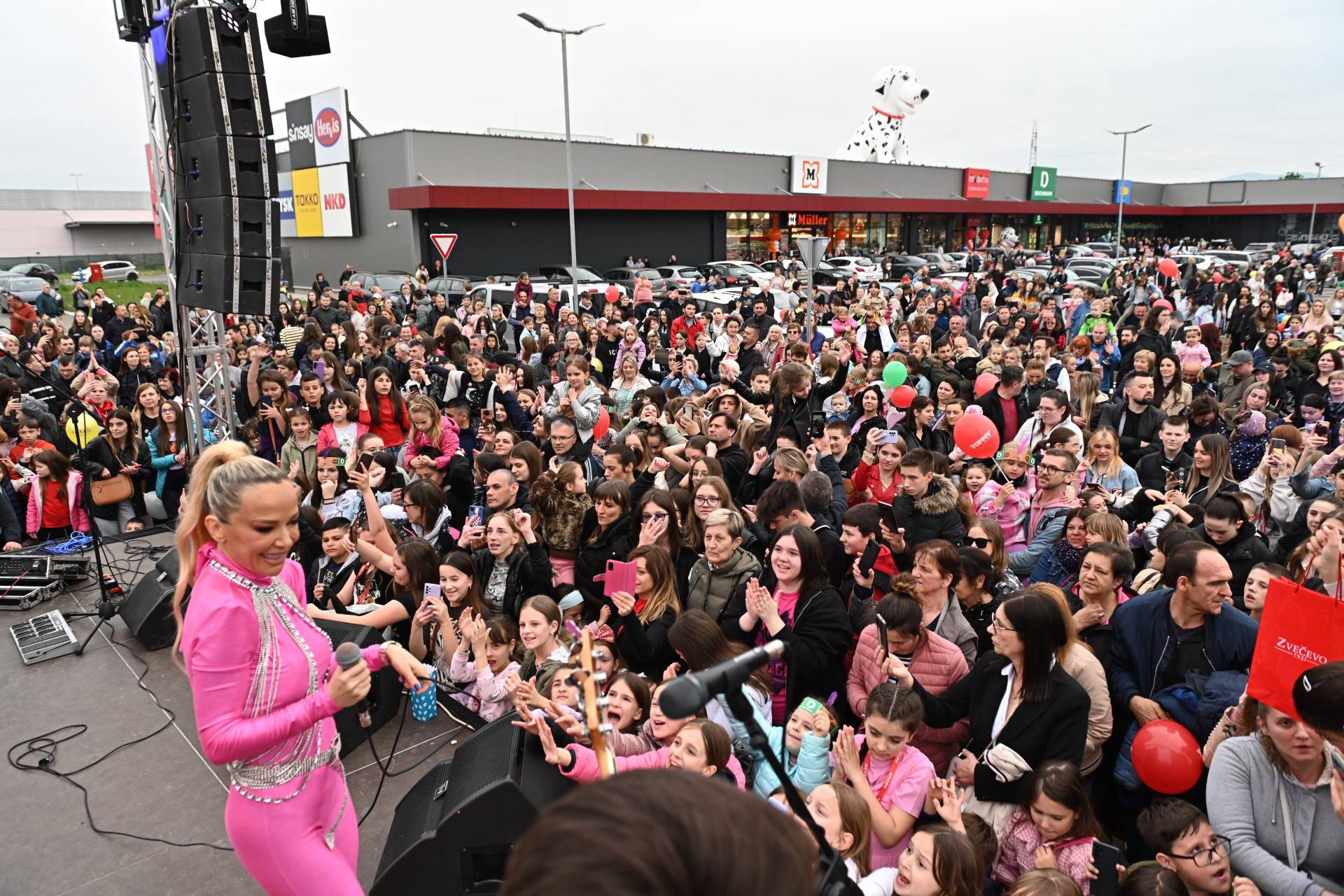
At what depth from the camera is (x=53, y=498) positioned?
23.5 ft

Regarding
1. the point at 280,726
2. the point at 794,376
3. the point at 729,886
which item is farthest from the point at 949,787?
the point at 794,376

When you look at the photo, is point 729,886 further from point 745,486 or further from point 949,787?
point 745,486

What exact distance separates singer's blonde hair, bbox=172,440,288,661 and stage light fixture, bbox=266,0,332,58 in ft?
18.2

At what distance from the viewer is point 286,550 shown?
2.34 metres

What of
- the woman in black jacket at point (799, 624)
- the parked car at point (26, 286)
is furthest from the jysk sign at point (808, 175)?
the woman in black jacket at point (799, 624)

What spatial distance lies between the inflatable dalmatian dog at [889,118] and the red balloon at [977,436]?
3476 centimetres

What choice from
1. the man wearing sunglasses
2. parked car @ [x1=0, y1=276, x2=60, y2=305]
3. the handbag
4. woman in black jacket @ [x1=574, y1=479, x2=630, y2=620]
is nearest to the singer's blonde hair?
woman in black jacket @ [x1=574, y1=479, x2=630, y2=620]

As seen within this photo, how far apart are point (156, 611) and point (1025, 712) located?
18.2 feet

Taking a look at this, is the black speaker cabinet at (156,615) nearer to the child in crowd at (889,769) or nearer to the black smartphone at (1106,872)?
the child in crowd at (889,769)

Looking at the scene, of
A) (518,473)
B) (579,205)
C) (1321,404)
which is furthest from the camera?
(579,205)

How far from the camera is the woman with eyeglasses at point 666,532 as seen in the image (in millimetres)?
4703

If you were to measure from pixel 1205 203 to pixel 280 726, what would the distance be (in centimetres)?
6782

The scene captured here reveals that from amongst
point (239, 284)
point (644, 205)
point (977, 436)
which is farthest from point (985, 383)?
point (644, 205)

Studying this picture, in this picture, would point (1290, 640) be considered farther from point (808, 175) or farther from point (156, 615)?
point (808, 175)
